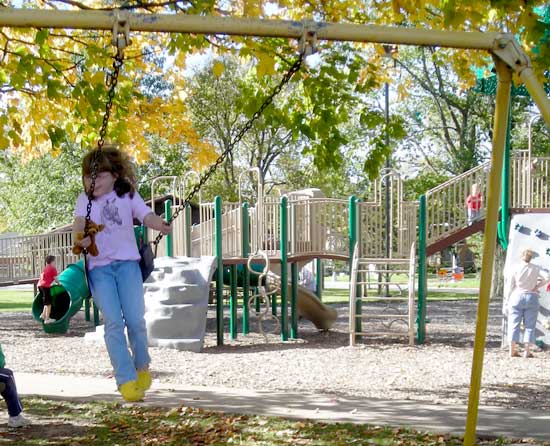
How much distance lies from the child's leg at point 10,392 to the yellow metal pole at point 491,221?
11.0 feet

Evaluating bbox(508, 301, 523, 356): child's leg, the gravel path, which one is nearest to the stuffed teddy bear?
the gravel path

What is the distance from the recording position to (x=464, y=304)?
76.6 ft

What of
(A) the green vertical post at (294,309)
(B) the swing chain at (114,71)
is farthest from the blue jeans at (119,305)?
(A) the green vertical post at (294,309)

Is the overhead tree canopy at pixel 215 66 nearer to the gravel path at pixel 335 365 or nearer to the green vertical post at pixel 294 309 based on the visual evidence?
the gravel path at pixel 335 365

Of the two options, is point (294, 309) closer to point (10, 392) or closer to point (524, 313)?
point (524, 313)

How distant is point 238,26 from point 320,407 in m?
3.71

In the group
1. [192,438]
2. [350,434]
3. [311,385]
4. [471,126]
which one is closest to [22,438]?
[192,438]

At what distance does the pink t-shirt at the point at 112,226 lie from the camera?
5.48 meters

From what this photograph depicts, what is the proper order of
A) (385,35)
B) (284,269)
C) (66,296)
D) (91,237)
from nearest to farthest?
Answer: 1. (385,35)
2. (91,237)
3. (284,269)
4. (66,296)

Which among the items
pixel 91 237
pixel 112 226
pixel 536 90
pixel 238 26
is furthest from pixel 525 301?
pixel 238 26

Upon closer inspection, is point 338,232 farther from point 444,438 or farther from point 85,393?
point 444,438

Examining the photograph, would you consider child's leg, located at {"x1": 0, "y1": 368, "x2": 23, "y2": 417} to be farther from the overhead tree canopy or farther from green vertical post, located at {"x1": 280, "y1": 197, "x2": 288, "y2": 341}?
green vertical post, located at {"x1": 280, "y1": 197, "x2": 288, "y2": 341}

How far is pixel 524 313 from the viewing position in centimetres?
1170

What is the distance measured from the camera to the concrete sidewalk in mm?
6244
